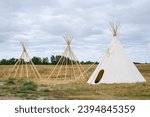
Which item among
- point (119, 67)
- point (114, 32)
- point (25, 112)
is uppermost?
point (114, 32)

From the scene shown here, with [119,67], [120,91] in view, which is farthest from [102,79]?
[120,91]

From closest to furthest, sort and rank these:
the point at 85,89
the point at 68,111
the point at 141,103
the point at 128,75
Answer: the point at 68,111 < the point at 141,103 < the point at 85,89 < the point at 128,75

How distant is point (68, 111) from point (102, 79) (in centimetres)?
928

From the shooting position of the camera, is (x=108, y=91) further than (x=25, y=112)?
Yes

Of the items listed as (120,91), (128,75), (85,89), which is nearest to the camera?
(120,91)

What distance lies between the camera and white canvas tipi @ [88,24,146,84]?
54.1 ft

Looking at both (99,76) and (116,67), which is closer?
(116,67)

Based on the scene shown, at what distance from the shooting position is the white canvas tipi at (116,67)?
16.5 m

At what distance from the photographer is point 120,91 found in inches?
526

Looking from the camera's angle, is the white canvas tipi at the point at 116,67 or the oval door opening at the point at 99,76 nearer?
the white canvas tipi at the point at 116,67

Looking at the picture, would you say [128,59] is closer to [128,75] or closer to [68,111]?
[128,75]

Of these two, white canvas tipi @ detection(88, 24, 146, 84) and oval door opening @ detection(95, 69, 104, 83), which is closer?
white canvas tipi @ detection(88, 24, 146, 84)

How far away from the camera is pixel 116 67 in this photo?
653 inches

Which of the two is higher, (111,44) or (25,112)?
(111,44)
